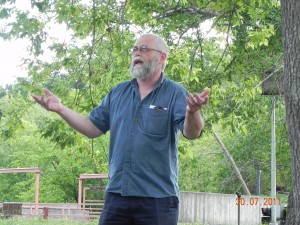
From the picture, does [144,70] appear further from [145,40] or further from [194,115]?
[194,115]

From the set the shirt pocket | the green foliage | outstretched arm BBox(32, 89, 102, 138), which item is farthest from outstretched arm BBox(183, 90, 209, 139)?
the green foliage

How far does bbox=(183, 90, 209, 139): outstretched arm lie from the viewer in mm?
3307

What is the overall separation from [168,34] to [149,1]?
3.95 meters

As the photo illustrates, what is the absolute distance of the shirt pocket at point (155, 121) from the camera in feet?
11.6

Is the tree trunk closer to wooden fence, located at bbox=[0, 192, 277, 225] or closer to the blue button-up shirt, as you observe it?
the blue button-up shirt

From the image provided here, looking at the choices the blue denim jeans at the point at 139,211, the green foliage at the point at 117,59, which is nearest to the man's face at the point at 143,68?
the blue denim jeans at the point at 139,211

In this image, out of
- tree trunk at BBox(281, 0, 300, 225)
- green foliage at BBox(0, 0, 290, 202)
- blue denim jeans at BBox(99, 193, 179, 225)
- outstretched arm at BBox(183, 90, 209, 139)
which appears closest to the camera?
outstretched arm at BBox(183, 90, 209, 139)

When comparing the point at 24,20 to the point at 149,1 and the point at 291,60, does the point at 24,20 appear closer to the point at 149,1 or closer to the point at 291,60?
the point at 291,60

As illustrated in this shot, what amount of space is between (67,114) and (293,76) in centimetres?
139

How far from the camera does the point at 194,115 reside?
133 inches

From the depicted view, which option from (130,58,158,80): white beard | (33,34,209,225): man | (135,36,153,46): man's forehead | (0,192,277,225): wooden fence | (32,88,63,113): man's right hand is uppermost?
(135,36,153,46): man's forehead

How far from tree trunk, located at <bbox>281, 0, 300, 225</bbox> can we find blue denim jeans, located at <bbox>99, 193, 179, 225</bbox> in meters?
0.92

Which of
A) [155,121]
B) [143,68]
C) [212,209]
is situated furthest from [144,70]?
[212,209]

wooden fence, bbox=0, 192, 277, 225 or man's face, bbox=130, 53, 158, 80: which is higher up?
man's face, bbox=130, 53, 158, 80
